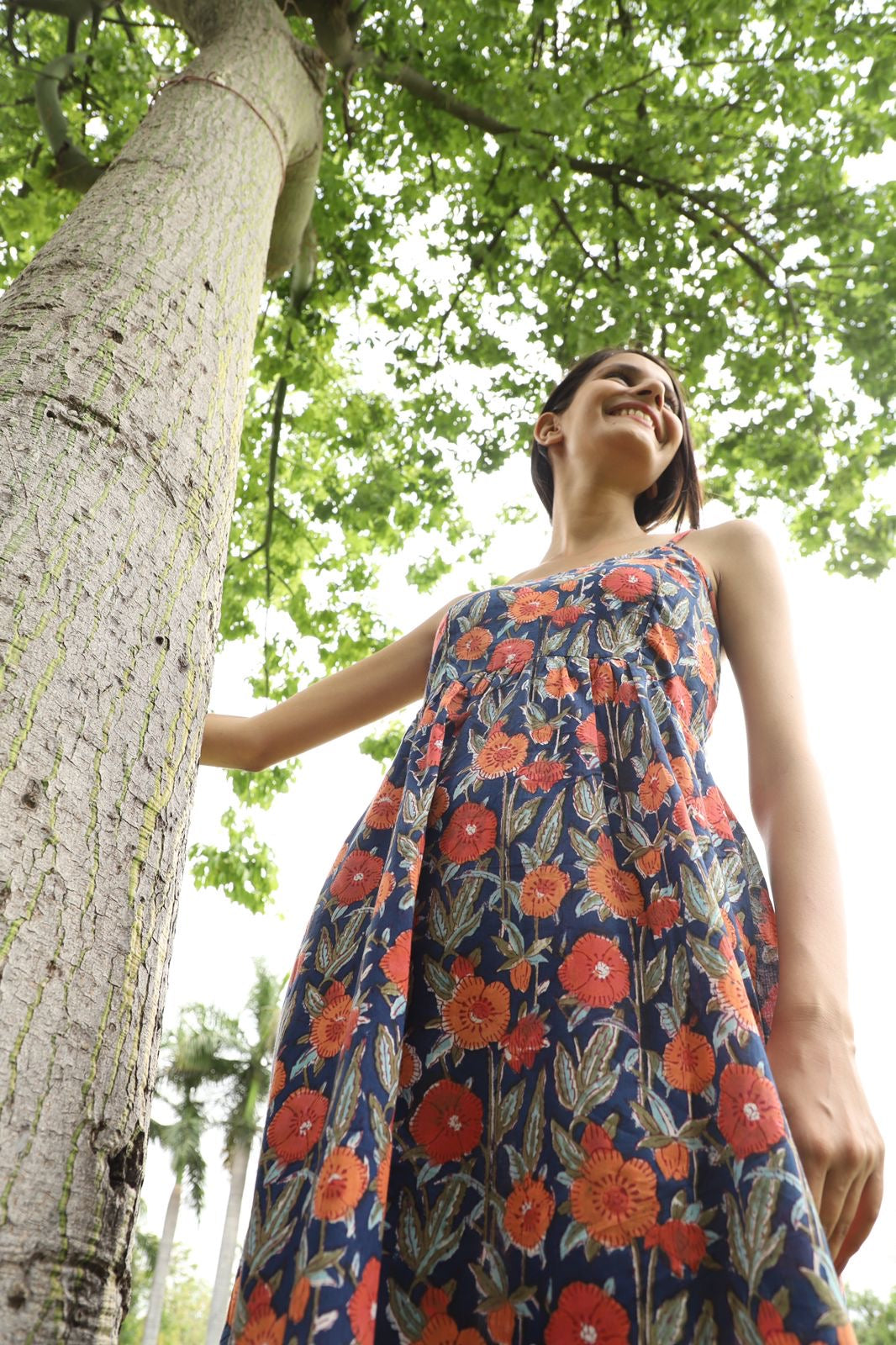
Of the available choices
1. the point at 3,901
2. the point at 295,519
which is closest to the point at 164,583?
the point at 3,901

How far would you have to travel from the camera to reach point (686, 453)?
95.0 inches

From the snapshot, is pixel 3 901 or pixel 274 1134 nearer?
pixel 3 901

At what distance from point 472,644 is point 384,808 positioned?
376 mm

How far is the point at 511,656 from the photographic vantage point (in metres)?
1.65

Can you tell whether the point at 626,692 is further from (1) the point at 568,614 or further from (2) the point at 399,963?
(2) the point at 399,963

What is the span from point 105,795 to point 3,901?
0.61 ft

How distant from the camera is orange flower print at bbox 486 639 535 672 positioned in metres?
1.63

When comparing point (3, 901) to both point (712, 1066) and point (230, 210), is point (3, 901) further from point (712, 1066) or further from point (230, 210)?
point (230, 210)

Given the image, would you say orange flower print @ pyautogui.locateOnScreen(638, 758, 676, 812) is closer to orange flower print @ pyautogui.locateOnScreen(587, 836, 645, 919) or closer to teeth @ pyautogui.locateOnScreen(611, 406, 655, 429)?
orange flower print @ pyautogui.locateOnScreen(587, 836, 645, 919)

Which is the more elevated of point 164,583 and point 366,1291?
point 164,583

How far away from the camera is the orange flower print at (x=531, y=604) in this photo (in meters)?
1.73

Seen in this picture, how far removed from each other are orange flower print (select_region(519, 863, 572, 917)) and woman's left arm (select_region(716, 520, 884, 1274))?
0.30 meters

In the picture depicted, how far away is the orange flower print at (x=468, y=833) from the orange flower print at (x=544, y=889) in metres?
0.10

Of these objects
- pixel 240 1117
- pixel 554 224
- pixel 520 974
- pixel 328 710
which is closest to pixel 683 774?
pixel 520 974
